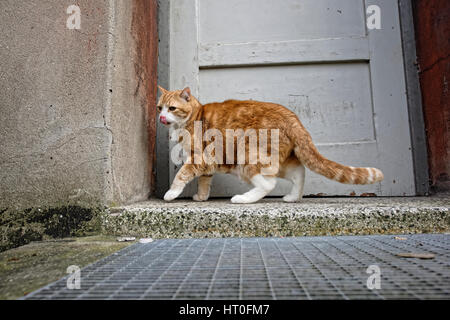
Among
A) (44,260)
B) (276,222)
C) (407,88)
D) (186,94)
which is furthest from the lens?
(407,88)

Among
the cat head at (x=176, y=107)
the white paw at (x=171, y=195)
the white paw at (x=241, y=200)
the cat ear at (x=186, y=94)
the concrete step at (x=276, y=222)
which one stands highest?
the cat ear at (x=186, y=94)

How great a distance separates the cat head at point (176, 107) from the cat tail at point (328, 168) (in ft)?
2.50

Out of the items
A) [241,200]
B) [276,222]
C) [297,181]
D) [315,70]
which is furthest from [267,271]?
[315,70]

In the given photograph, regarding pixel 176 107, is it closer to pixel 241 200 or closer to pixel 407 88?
pixel 241 200

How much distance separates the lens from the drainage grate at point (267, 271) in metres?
0.64


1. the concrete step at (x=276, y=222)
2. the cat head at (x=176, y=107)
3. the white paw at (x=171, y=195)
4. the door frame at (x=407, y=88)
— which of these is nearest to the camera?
the concrete step at (x=276, y=222)

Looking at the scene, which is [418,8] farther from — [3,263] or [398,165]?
[3,263]

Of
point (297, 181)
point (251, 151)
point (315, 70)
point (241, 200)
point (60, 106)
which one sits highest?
point (315, 70)

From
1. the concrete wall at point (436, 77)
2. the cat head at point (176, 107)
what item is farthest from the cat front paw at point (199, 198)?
the concrete wall at point (436, 77)

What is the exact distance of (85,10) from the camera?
56.6 inches

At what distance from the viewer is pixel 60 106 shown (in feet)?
4.55

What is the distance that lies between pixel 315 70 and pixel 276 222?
141 cm

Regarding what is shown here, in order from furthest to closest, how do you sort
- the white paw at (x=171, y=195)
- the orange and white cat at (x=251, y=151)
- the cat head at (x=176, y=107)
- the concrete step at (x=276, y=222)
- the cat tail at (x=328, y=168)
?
the cat head at (x=176, y=107)
the white paw at (x=171, y=195)
the orange and white cat at (x=251, y=151)
the cat tail at (x=328, y=168)
the concrete step at (x=276, y=222)

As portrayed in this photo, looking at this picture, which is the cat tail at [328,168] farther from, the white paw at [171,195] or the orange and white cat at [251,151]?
the white paw at [171,195]
